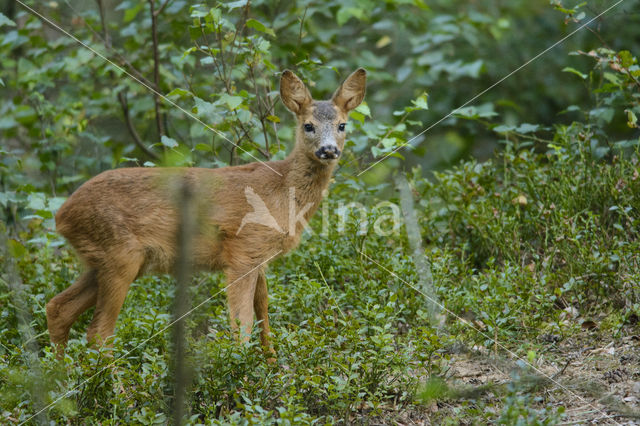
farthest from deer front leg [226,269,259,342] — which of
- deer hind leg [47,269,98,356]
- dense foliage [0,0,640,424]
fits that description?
deer hind leg [47,269,98,356]

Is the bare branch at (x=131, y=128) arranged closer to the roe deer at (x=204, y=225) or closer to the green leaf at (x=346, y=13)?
the roe deer at (x=204, y=225)

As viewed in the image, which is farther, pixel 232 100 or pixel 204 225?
pixel 232 100

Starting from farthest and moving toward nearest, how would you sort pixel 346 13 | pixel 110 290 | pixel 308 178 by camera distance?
1. pixel 346 13
2. pixel 308 178
3. pixel 110 290

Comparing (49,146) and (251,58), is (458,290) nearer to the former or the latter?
(251,58)

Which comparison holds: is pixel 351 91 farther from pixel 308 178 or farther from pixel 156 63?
pixel 156 63

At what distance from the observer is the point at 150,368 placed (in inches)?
141

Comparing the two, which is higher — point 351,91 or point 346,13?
point 346,13

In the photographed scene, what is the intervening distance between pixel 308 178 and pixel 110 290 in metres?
1.53

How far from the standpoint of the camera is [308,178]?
5.14m

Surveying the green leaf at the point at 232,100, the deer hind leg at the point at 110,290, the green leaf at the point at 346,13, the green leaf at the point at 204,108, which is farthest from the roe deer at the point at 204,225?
the green leaf at the point at 346,13

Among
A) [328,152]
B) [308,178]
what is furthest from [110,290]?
[328,152]

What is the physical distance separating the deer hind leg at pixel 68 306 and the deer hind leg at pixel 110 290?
0.19m

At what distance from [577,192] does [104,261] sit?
3.40 m

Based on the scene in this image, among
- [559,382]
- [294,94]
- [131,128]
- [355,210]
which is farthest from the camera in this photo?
[131,128]
